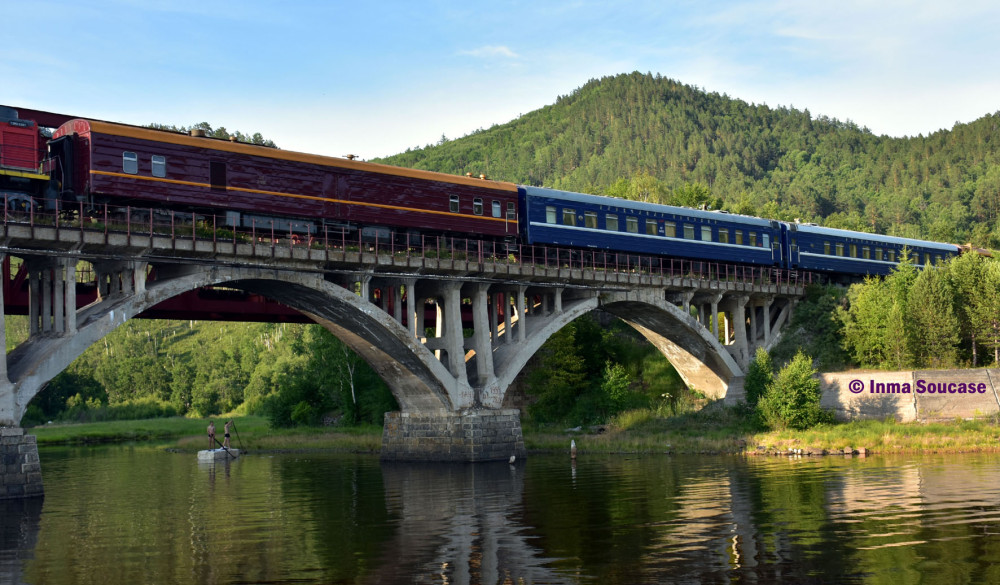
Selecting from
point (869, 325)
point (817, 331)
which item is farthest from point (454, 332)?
point (817, 331)

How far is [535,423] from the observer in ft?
219

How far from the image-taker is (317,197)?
4091cm

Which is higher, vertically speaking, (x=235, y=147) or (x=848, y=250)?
(x=235, y=147)

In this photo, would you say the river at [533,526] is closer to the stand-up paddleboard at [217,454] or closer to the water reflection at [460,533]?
the water reflection at [460,533]

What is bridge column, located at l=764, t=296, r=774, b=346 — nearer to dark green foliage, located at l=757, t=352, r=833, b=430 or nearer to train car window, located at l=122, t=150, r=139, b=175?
dark green foliage, located at l=757, t=352, r=833, b=430

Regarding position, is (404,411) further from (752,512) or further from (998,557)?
(998,557)

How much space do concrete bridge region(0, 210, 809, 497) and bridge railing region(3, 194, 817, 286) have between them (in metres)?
0.13

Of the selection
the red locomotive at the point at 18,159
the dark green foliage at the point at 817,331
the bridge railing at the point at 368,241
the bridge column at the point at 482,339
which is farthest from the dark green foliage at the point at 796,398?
the red locomotive at the point at 18,159

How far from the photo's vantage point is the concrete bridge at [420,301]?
1300 inches

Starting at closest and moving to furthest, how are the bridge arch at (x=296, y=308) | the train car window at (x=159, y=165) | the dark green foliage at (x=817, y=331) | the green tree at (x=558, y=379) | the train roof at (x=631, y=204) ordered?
the bridge arch at (x=296, y=308)
the train car window at (x=159, y=165)
the train roof at (x=631, y=204)
the dark green foliage at (x=817, y=331)
the green tree at (x=558, y=379)

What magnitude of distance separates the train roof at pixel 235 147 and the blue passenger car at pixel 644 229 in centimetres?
367

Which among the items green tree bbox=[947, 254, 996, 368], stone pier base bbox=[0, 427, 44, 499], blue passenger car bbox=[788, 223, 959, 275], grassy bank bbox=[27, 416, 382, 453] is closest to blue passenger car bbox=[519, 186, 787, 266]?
blue passenger car bbox=[788, 223, 959, 275]

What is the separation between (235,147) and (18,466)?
13941 mm

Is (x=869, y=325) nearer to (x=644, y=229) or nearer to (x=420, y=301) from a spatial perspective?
(x=644, y=229)
